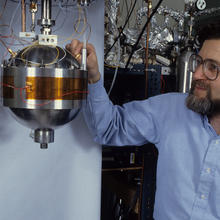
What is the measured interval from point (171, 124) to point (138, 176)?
0.55m

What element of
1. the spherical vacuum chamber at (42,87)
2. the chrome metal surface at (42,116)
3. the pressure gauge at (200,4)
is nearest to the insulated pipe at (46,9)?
the spherical vacuum chamber at (42,87)

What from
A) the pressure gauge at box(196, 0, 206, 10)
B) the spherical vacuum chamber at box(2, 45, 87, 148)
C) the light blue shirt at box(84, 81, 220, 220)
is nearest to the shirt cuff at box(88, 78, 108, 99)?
the light blue shirt at box(84, 81, 220, 220)

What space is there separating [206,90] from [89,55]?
0.42 m

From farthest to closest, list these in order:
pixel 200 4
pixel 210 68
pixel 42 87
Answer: pixel 200 4, pixel 210 68, pixel 42 87

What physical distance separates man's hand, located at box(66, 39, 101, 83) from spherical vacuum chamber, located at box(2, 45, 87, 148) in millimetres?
140

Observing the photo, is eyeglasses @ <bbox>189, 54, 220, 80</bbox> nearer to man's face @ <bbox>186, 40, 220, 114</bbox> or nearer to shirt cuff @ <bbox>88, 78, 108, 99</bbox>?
man's face @ <bbox>186, 40, 220, 114</bbox>

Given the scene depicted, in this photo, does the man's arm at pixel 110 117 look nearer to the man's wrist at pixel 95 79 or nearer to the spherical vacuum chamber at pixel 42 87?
the man's wrist at pixel 95 79

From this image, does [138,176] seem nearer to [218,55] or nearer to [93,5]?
[218,55]

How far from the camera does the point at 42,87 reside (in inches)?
18.8

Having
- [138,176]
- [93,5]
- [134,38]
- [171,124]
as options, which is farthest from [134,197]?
[93,5]

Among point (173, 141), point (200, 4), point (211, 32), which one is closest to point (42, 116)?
point (173, 141)

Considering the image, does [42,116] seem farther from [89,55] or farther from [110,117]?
[110,117]

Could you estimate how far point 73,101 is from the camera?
515 mm

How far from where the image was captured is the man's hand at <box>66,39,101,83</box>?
66 cm
